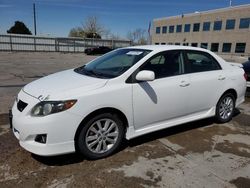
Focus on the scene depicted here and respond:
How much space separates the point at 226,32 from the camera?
52.2 m

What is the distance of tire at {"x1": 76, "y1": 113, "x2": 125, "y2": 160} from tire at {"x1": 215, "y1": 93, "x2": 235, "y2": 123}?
2.45m

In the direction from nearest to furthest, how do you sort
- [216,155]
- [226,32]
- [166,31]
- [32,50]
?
[216,155] → [32,50] → [226,32] → [166,31]

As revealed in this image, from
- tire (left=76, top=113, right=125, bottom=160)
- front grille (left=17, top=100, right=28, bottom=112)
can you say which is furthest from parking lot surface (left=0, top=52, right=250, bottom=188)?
front grille (left=17, top=100, right=28, bottom=112)

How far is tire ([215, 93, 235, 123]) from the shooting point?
5.33 meters

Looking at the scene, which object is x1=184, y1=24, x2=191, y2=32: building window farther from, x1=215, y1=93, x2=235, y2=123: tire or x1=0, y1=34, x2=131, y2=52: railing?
x1=215, y1=93, x2=235, y2=123: tire

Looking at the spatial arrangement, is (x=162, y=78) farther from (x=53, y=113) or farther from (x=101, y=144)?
(x=53, y=113)

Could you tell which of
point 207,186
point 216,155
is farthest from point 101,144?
point 216,155

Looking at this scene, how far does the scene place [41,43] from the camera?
40.2m

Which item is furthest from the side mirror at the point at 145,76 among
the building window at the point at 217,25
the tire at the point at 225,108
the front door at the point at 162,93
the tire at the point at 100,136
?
the building window at the point at 217,25

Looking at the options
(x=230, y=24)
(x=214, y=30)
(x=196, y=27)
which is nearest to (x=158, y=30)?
(x=196, y=27)

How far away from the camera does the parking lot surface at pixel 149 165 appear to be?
3197mm

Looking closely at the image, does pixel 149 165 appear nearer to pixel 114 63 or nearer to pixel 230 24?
pixel 114 63

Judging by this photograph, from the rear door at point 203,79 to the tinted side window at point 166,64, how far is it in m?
0.17

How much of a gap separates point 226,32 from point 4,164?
55.2m
